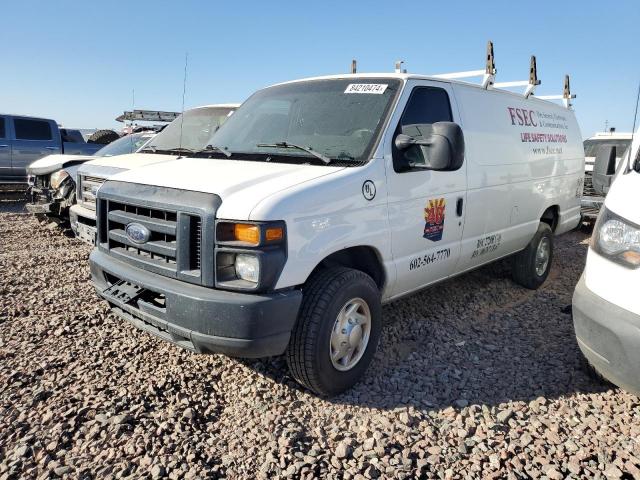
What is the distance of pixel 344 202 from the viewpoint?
3.04 m

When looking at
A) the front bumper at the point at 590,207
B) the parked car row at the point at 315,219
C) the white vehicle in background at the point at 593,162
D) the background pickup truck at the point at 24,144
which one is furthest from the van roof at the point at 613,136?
the background pickup truck at the point at 24,144

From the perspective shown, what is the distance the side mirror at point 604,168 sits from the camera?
3.90 m

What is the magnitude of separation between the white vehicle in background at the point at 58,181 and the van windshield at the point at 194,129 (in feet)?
3.97

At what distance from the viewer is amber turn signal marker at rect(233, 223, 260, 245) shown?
263cm

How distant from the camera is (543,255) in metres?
5.87

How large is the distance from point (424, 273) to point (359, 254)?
28.0 inches

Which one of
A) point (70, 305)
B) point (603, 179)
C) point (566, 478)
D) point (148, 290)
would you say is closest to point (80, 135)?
point (70, 305)

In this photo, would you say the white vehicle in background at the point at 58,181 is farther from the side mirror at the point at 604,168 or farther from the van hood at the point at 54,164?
the side mirror at the point at 604,168

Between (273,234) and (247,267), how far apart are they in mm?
236

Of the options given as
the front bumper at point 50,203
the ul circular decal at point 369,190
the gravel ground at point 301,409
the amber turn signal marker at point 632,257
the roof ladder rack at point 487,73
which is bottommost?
the gravel ground at point 301,409

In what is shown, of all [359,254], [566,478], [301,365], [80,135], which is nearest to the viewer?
[566,478]

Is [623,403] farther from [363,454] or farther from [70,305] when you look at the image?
[70,305]

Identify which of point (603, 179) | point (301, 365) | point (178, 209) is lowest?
point (301, 365)

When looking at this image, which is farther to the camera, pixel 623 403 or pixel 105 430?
pixel 623 403
